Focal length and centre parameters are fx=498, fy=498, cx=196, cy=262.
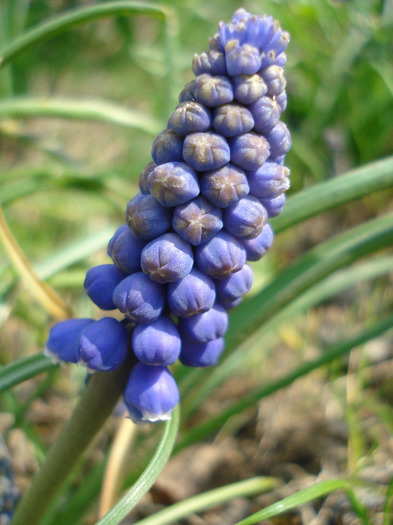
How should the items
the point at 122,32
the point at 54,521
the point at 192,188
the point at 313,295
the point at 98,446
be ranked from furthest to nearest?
1. the point at 122,32
2. the point at 98,446
3. the point at 313,295
4. the point at 54,521
5. the point at 192,188

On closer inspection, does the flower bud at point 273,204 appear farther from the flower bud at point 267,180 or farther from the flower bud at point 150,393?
the flower bud at point 150,393

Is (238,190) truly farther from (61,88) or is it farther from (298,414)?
(61,88)

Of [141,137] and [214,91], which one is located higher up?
[214,91]

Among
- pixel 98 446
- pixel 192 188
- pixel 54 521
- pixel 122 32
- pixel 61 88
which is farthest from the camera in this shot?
pixel 61 88

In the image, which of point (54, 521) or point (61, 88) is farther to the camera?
point (61, 88)

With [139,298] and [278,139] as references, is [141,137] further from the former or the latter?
[139,298]

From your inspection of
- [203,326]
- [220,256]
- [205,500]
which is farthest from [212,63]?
[205,500]

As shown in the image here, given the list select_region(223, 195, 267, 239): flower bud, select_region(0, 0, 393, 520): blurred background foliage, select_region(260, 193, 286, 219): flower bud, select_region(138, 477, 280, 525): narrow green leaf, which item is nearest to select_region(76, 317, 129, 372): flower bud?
select_region(223, 195, 267, 239): flower bud

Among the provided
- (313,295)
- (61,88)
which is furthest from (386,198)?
(61,88)
